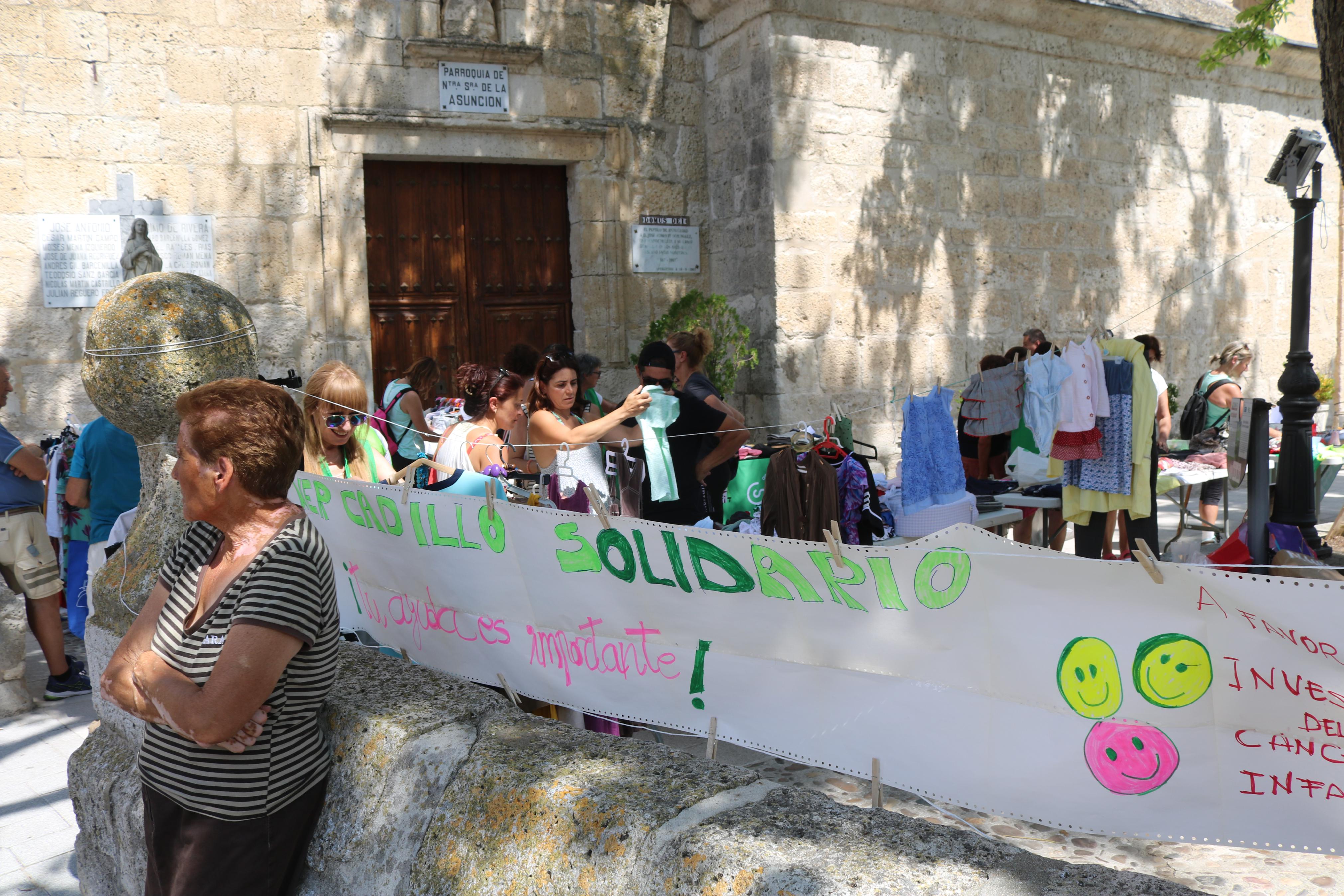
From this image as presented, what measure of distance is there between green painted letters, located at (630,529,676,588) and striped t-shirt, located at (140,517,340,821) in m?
0.77

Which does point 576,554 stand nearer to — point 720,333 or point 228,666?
point 228,666

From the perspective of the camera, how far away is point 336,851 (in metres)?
2.03

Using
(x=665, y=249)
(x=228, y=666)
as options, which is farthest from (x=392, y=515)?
(x=665, y=249)

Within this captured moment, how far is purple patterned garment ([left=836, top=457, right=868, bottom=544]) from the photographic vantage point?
5.22 m

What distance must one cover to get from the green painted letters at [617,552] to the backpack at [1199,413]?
656cm

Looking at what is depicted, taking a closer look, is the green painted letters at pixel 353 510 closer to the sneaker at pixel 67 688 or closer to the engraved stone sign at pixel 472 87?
the sneaker at pixel 67 688

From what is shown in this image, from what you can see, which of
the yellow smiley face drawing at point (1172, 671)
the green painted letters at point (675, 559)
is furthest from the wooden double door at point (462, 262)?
the yellow smiley face drawing at point (1172, 671)

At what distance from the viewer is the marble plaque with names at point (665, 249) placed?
29.3 feet

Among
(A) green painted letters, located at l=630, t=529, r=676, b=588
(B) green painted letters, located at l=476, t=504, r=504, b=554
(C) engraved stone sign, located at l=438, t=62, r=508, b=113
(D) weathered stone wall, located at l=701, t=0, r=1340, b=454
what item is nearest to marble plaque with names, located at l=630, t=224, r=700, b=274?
(D) weathered stone wall, located at l=701, t=0, r=1340, b=454

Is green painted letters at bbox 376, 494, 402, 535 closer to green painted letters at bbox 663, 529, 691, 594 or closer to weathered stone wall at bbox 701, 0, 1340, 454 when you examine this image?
green painted letters at bbox 663, 529, 691, 594

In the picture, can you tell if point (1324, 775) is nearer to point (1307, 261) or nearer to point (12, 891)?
point (12, 891)

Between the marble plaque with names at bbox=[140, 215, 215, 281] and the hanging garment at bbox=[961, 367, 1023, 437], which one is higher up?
the marble plaque with names at bbox=[140, 215, 215, 281]

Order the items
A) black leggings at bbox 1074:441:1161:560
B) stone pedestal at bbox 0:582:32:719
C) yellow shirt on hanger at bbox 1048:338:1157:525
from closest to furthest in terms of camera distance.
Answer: stone pedestal at bbox 0:582:32:719 → yellow shirt on hanger at bbox 1048:338:1157:525 → black leggings at bbox 1074:441:1161:560

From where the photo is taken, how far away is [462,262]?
8.62m
